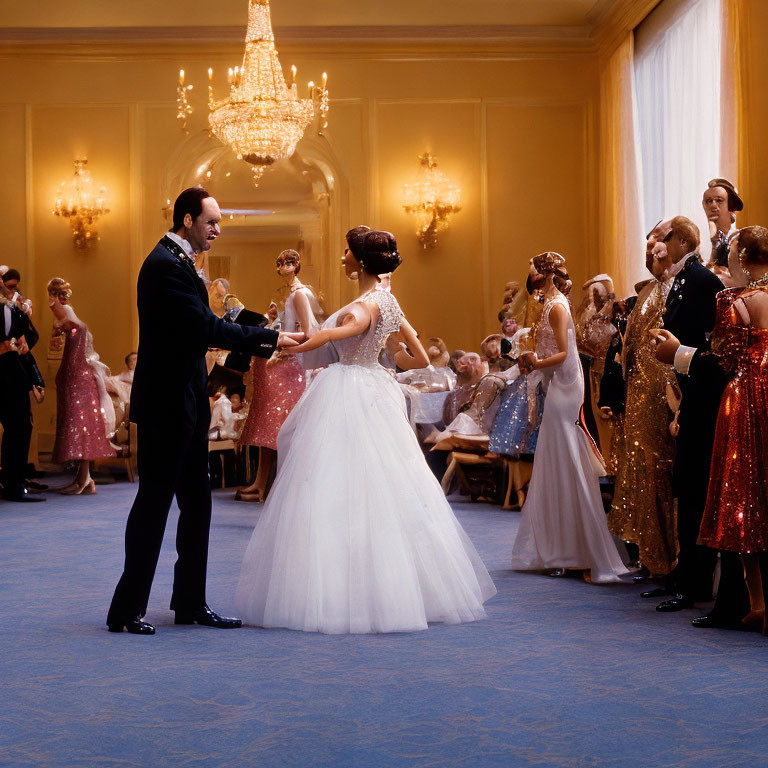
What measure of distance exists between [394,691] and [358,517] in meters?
0.89

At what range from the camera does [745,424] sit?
12.2 ft

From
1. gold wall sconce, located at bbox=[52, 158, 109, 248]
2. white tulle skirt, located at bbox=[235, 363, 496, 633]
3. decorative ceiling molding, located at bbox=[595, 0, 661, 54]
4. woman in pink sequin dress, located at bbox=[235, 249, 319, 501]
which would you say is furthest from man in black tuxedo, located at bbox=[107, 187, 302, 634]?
gold wall sconce, located at bbox=[52, 158, 109, 248]

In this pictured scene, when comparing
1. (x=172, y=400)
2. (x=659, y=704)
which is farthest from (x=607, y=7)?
(x=659, y=704)

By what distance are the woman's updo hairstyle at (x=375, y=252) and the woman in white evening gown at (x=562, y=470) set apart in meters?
0.93

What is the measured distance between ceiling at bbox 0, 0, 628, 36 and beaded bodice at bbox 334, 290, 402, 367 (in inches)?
242

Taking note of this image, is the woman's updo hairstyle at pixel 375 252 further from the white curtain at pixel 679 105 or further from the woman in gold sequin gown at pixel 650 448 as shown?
the white curtain at pixel 679 105

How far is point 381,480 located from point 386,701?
3.54ft

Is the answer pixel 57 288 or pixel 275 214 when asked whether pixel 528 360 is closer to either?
pixel 57 288

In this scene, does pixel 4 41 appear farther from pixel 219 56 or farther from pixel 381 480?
pixel 381 480

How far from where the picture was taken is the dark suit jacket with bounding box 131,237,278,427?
143 inches

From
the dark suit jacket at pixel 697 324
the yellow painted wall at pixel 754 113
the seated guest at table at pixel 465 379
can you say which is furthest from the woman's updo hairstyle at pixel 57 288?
the dark suit jacket at pixel 697 324

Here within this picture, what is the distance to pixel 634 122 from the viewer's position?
933cm

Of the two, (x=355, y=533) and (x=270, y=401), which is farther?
(x=270, y=401)

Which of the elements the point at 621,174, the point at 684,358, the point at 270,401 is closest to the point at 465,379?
the point at 270,401
